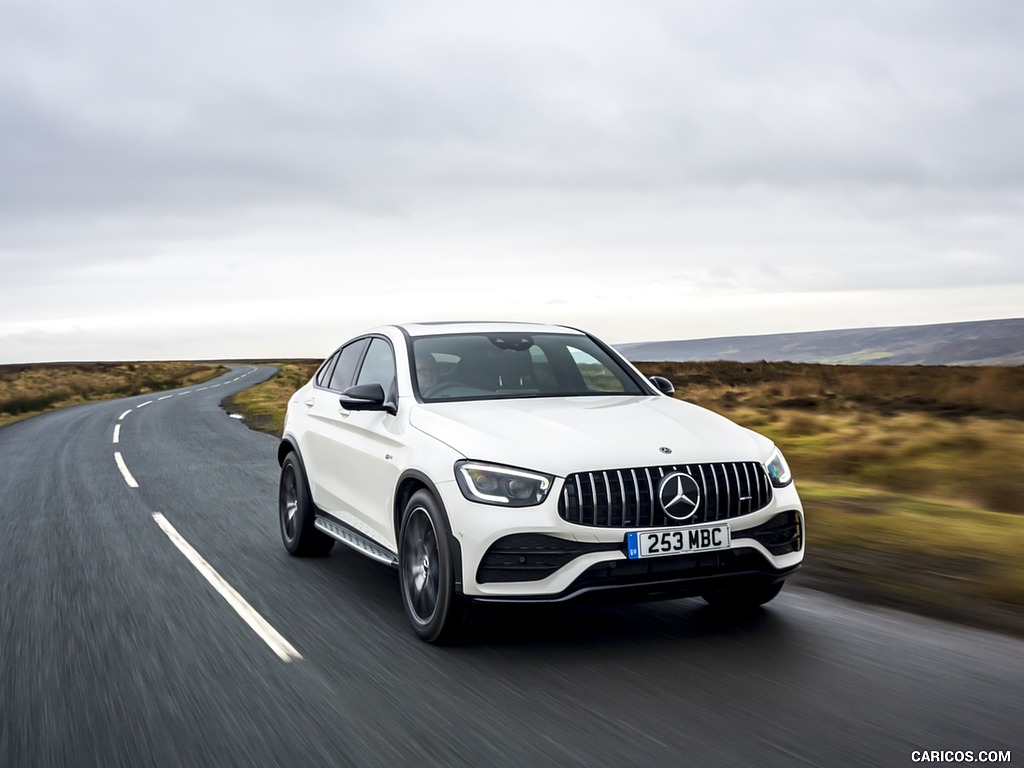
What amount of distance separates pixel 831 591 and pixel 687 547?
2.02 meters

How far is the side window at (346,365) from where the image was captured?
24.6 feet

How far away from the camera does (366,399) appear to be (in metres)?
6.01

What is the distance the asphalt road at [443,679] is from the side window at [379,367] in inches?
55.0

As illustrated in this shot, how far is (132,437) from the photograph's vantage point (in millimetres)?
19609

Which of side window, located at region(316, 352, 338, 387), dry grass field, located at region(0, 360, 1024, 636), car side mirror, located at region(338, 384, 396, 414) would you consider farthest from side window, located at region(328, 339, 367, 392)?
dry grass field, located at region(0, 360, 1024, 636)

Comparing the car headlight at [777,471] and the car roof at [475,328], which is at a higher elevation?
the car roof at [475,328]

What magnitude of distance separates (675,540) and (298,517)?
12.7ft

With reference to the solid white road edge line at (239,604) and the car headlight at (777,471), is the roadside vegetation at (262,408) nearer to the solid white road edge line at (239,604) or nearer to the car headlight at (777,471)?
the solid white road edge line at (239,604)

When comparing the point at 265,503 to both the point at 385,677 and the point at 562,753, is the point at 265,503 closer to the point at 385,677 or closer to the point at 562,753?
the point at 385,677

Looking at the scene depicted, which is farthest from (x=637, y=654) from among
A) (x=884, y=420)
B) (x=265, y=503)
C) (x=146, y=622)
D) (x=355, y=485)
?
(x=884, y=420)

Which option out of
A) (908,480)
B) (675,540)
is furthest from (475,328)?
(908,480)

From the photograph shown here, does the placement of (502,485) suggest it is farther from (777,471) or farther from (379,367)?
(379,367)

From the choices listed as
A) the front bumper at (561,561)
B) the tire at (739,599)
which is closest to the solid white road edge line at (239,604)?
the front bumper at (561,561)

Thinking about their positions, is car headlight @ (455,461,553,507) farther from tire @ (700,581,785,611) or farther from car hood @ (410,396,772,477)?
tire @ (700,581,785,611)
